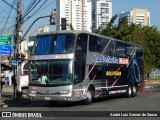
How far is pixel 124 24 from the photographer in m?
59.6

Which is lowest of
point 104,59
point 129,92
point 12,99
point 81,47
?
point 12,99

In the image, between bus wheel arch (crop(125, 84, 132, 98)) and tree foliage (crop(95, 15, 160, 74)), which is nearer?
bus wheel arch (crop(125, 84, 132, 98))

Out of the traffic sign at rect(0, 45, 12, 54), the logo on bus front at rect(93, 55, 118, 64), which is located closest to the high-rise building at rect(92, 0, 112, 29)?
the logo on bus front at rect(93, 55, 118, 64)

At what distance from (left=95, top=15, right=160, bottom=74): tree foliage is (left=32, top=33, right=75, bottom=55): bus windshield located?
33776mm

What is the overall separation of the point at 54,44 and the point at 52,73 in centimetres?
150

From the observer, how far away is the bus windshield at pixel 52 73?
19281 millimetres

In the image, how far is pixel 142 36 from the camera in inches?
2255

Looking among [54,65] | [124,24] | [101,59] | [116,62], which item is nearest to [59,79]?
[54,65]

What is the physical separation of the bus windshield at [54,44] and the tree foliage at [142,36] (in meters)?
33.8

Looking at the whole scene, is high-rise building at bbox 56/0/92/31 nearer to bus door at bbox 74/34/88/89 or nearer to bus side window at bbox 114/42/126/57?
bus side window at bbox 114/42/126/57

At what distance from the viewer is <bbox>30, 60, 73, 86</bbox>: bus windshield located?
63.3 ft

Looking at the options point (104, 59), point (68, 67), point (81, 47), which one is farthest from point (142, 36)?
point (68, 67)

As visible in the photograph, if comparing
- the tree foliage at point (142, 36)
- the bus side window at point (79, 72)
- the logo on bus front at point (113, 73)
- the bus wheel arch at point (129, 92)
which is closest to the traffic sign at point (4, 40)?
the bus side window at point (79, 72)

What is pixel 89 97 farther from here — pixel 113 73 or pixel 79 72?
pixel 113 73
